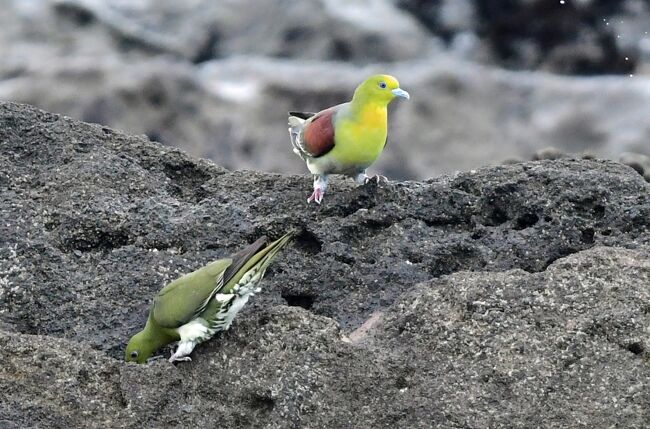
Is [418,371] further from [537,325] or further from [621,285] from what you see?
[621,285]

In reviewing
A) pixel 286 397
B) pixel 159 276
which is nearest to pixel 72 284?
pixel 159 276

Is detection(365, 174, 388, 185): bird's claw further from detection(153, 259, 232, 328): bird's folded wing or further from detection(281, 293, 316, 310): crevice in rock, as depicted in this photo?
detection(153, 259, 232, 328): bird's folded wing

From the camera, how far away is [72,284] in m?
5.44

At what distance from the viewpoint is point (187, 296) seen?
16.8 feet

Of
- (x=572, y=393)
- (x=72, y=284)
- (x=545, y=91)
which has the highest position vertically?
(x=572, y=393)

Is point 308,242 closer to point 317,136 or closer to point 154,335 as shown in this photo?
point 317,136

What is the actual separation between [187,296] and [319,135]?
1.49m

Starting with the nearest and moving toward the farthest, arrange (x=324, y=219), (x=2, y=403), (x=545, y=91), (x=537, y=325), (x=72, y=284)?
(x=2, y=403)
(x=537, y=325)
(x=72, y=284)
(x=324, y=219)
(x=545, y=91)

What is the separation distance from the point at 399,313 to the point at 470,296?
0.97 ft

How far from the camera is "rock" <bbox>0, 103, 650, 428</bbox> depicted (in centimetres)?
462

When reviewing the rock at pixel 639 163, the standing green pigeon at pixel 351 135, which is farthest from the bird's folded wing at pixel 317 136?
the rock at pixel 639 163

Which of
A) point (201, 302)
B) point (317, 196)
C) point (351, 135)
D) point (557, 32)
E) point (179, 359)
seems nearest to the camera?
point (179, 359)

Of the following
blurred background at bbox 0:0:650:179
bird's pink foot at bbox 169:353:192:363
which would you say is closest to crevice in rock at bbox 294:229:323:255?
bird's pink foot at bbox 169:353:192:363

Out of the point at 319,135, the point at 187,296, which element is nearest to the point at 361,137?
the point at 319,135
